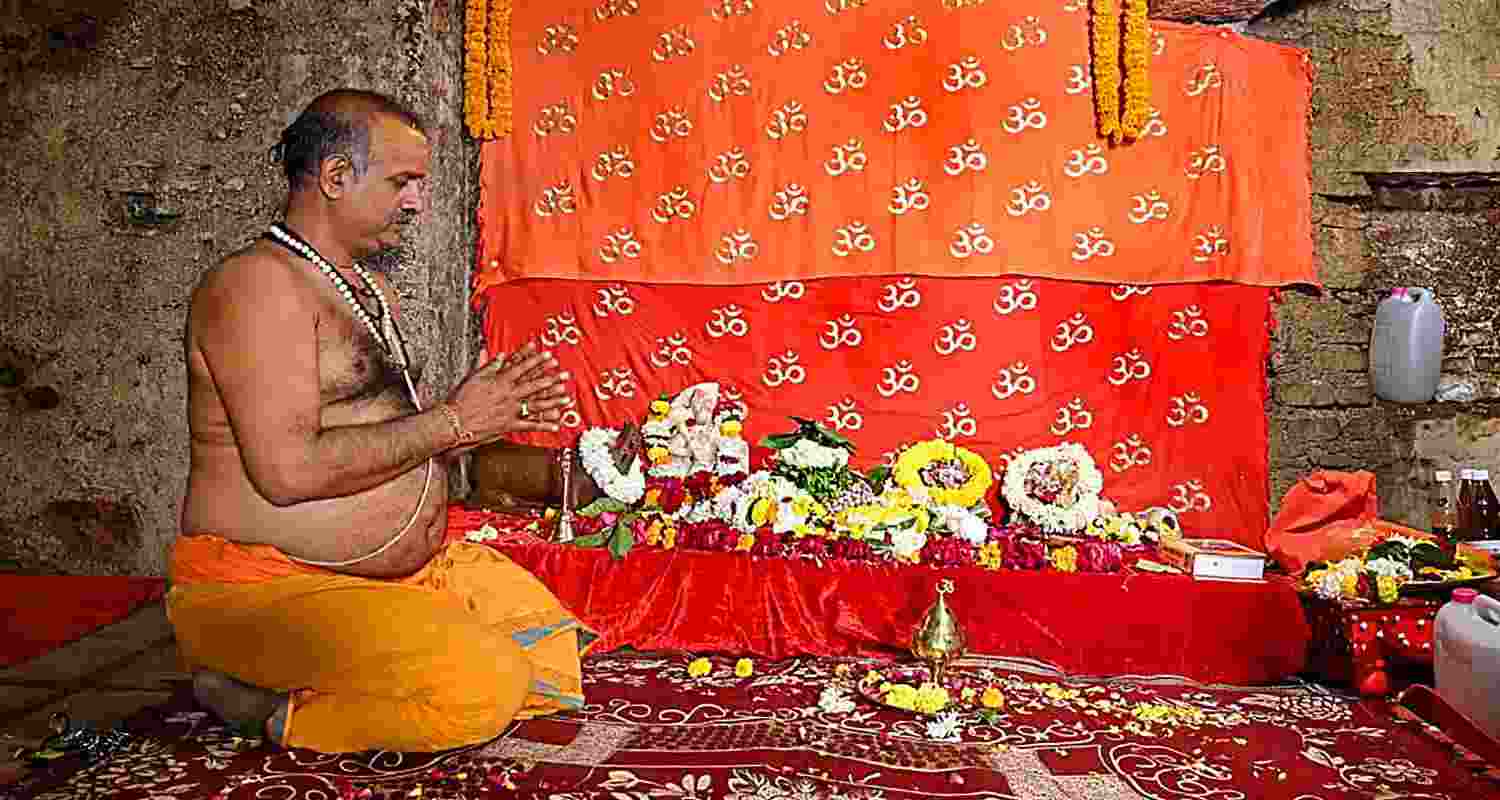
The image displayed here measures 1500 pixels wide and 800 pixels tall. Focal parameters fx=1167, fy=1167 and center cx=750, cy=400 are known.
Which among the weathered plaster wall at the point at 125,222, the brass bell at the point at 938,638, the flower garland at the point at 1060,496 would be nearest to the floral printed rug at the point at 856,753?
the brass bell at the point at 938,638

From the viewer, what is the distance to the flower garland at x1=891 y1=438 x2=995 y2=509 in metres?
4.70

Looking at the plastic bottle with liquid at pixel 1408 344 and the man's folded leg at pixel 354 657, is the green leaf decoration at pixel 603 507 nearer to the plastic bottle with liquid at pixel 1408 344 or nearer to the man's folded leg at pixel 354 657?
the man's folded leg at pixel 354 657

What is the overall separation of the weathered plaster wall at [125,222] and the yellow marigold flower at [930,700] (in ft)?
9.02

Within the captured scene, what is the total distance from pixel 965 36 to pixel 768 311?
1.46m

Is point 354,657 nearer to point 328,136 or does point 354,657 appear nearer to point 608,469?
point 328,136

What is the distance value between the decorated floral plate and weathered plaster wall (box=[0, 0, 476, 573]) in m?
2.52

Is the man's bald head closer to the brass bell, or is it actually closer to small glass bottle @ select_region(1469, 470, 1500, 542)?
the brass bell

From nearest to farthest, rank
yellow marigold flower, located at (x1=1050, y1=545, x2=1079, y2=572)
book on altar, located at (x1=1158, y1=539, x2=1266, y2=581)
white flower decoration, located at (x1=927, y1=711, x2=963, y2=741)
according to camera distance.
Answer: white flower decoration, located at (x1=927, y1=711, x2=963, y2=741) < book on altar, located at (x1=1158, y1=539, x2=1266, y2=581) < yellow marigold flower, located at (x1=1050, y1=545, x2=1079, y2=572)

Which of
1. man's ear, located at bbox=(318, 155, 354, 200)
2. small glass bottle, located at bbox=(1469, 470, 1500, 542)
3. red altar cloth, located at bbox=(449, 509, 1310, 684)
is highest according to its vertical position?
man's ear, located at bbox=(318, 155, 354, 200)

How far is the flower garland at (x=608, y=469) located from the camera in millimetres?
4758

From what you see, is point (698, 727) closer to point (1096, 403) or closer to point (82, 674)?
point (82, 674)

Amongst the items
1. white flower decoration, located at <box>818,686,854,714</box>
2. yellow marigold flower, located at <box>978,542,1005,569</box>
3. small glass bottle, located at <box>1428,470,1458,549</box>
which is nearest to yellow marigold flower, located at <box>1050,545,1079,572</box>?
yellow marigold flower, located at <box>978,542,1005,569</box>

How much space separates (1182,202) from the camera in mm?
4973

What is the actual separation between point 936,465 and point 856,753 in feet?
5.92
